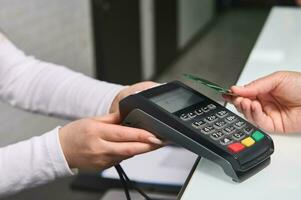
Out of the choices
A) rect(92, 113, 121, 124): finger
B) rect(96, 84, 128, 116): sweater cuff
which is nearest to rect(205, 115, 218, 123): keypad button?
rect(92, 113, 121, 124): finger

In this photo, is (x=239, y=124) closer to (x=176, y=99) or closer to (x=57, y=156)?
(x=176, y=99)

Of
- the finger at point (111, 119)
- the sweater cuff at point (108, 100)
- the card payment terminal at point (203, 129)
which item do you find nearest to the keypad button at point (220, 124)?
the card payment terminal at point (203, 129)

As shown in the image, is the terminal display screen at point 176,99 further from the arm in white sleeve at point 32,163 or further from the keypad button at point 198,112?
the arm in white sleeve at point 32,163

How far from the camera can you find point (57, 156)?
1.87ft

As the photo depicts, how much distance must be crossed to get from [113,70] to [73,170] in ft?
5.70

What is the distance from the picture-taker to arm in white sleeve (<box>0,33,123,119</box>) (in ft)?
2.47

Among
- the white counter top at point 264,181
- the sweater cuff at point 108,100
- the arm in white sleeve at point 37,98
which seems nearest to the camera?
the white counter top at point 264,181

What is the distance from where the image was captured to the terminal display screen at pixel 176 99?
20.8 inches

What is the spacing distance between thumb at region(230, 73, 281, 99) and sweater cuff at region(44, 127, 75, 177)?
22 cm

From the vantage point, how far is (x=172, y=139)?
505mm

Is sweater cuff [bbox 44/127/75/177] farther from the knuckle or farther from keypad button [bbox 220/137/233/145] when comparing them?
keypad button [bbox 220/137/233/145]

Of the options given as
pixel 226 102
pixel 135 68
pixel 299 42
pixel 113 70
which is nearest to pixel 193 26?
pixel 135 68

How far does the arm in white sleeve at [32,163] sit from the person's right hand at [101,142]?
0.04 feet

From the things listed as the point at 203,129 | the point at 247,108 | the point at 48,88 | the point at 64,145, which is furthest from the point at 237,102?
the point at 48,88
